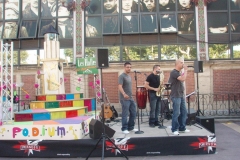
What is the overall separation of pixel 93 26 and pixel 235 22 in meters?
8.03

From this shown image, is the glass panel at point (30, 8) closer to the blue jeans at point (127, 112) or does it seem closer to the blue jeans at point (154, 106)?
the blue jeans at point (154, 106)

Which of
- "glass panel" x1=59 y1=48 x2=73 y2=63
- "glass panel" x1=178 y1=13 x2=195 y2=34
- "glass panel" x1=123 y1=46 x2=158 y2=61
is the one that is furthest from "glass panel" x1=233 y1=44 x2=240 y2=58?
"glass panel" x1=59 y1=48 x2=73 y2=63

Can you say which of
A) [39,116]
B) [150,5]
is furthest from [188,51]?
[39,116]

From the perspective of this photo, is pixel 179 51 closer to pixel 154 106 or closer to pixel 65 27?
pixel 65 27

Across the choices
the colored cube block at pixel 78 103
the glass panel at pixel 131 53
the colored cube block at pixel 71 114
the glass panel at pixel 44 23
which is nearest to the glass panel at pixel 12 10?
the glass panel at pixel 44 23

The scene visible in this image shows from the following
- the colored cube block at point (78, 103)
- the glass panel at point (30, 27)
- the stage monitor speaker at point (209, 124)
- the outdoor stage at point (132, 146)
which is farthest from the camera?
the glass panel at point (30, 27)

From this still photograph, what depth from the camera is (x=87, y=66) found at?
13523mm

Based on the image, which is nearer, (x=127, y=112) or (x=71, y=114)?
(x=127, y=112)

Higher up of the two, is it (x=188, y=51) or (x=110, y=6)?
(x=110, y=6)

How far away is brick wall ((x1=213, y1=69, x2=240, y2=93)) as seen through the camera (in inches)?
576

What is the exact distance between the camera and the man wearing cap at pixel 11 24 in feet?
51.3

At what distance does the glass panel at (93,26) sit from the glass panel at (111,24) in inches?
13.7

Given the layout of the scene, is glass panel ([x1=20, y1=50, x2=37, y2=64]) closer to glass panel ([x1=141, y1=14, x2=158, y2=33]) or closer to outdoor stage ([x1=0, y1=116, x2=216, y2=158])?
glass panel ([x1=141, y1=14, x2=158, y2=33])

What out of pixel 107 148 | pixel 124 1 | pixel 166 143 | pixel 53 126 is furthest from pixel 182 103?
pixel 124 1
